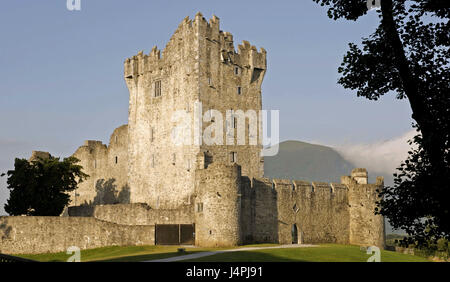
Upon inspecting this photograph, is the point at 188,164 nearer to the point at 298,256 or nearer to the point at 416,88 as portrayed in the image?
the point at 298,256

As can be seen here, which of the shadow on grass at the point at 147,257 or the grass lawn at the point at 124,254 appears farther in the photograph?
the grass lawn at the point at 124,254

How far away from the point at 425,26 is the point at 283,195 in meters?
30.8

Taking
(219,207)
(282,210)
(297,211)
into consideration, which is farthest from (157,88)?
(219,207)

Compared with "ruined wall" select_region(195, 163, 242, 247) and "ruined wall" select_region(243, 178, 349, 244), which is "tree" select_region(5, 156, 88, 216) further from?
"ruined wall" select_region(243, 178, 349, 244)

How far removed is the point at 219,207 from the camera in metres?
46.5

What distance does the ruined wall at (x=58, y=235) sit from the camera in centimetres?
4812

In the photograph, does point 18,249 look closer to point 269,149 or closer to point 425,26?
point 269,149

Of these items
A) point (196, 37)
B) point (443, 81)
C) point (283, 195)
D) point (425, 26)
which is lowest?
point (283, 195)

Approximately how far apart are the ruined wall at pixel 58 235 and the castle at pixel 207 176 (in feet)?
4.26

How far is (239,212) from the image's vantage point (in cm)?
4719

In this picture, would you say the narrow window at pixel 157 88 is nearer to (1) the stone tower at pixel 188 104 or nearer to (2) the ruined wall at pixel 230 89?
(1) the stone tower at pixel 188 104

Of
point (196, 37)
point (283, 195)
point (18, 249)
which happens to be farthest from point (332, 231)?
point (18, 249)

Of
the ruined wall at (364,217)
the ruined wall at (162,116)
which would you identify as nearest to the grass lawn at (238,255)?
the ruined wall at (364,217)

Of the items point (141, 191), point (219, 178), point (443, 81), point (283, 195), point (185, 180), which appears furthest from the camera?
Answer: point (141, 191)
